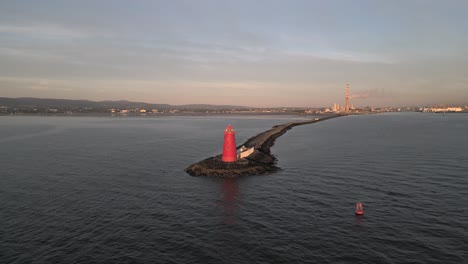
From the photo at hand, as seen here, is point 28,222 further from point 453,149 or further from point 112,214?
point 453,149

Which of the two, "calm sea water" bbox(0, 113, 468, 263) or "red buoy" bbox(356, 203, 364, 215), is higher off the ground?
"red buoy" bbox(356, 203, 364, 215)

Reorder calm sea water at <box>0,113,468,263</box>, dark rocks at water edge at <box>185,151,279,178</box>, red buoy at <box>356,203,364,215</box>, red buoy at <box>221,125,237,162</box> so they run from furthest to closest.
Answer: red buoy at <box>221,125,237,162</box> < dark rocks at water edge at <box>185,151,279,178</box> < red buoy at <box>356,203,364,215</box> < calm sea water at <box>0,113,468,263</box>

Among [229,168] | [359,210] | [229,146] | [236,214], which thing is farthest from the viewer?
[229,146]

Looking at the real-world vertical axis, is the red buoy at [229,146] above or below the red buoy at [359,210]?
above

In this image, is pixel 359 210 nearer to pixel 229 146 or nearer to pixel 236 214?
pixel 236 214

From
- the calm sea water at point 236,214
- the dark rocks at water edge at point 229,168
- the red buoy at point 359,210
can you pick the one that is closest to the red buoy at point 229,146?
the dark rocks at water edge at point 229,168

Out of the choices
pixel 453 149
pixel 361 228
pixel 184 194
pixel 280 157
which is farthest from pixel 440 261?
pixel 453 149

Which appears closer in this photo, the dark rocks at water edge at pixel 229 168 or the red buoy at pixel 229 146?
the dark rocks at water edge at pixel 229 168

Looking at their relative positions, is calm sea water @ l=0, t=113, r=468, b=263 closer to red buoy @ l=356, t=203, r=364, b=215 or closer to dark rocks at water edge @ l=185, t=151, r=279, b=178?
red buoy @ l=356, t=203, r=364, b=215

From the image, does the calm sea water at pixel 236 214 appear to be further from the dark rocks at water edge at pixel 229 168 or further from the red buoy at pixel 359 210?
the dark rocks at water edge at pixel 229 168

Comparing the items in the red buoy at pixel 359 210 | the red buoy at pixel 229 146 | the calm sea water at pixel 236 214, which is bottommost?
the calm sea water at pixel 236 214

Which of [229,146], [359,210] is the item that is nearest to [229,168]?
[229,146]

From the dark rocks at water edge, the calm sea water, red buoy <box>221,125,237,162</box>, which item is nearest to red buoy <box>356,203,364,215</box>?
the calm sea water
